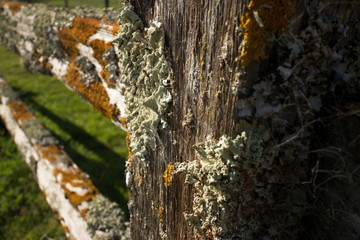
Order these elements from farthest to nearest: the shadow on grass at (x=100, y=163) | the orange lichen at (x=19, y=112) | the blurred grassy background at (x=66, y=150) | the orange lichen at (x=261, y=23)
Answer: the orange lichen at (x=19, y=112) < the shadow on grass at (x=100, y=163) < the blurred grassy background at (x=66, y=150) < the orange lichen at (x=261, y=23)

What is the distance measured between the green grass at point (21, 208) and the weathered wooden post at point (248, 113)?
121 inches

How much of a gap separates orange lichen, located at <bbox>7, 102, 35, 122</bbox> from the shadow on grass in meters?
0.98

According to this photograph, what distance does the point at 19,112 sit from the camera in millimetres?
4738

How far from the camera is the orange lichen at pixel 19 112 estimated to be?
4572mm

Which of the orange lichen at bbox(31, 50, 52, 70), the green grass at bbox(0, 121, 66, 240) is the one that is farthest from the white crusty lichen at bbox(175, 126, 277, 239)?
the green grass at bbox(0, 121, 66, 240)

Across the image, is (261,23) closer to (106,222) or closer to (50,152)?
(106,222)

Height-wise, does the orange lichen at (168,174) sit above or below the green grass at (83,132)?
above

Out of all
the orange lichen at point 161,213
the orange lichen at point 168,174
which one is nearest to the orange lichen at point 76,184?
the orange lichen at point 161,213

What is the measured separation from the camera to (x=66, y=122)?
6.41m

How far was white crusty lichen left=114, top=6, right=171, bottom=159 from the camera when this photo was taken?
1118 mm

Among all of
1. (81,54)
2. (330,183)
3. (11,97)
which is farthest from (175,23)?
(11,97)

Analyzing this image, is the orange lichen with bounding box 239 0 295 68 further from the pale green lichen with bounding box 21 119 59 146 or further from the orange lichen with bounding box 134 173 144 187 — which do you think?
the pale green lichen with bounding box 21 119 59 146

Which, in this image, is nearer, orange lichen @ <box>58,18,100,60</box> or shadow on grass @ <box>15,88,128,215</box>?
orange lichen @ <box>58,18,100,60</box>

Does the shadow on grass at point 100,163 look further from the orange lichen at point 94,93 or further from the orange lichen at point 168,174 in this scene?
the orange lichen at point 168,174
